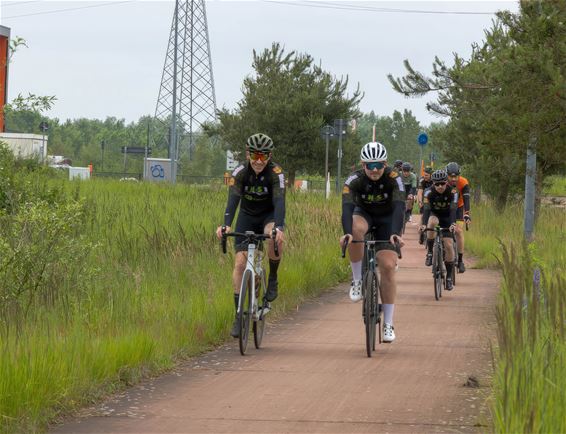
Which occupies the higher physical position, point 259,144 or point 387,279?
point 259,144

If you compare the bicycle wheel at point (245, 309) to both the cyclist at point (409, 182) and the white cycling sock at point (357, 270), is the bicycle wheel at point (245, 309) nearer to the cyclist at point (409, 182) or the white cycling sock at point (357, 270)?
the white cycling sock at point (357, 270)

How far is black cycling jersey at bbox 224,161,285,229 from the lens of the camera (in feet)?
37.3

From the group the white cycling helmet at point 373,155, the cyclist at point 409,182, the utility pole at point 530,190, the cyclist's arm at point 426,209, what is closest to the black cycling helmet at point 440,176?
the cyclist's arm at point 426,209

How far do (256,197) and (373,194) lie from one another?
1096 millimetres

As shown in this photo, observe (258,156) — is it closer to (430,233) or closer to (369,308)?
(369,308)

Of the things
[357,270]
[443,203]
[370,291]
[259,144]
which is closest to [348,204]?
[357,270]

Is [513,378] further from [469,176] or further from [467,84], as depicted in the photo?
[469,176]

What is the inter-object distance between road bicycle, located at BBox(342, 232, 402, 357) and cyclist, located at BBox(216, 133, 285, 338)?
0.82 metres

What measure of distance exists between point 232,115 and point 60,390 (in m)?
49.4

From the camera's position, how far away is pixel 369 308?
10891mm

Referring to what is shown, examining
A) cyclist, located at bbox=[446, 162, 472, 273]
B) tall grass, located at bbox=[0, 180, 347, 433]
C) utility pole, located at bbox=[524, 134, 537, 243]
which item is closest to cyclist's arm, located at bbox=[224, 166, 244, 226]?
tall grass, located at bbox=[0, 180, 347, 433]

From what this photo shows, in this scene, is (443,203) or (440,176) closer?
(440,176)

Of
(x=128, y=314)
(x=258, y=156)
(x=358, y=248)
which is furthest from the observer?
(x=358, y=248)

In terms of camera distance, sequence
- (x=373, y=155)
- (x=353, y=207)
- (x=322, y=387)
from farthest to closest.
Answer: (x=353, y=207) → (x=373, y=155) → (x=322, y=387)
